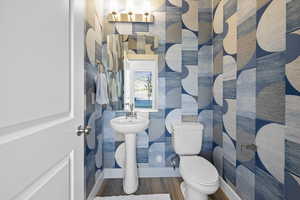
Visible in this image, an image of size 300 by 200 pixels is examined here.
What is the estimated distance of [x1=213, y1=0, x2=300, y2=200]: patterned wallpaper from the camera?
3.59 ft

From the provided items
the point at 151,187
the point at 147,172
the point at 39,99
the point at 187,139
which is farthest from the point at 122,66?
the point at 39,99

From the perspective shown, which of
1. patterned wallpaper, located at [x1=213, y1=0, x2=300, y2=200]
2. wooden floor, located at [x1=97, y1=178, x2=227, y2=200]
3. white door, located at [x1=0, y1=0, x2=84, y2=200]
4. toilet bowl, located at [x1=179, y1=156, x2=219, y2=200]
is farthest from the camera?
wooden floor, located at [x1=97, y1=178, x2=227, y2=200]

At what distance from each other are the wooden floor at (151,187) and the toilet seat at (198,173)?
16.9 inches

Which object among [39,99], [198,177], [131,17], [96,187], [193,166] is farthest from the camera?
[131,17]

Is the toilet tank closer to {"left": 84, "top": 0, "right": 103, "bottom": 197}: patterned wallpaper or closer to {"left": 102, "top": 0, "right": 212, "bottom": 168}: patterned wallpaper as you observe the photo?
{"left": 102, "top": 0, "right": 212, "bottom": 168}: patterned wallpaper

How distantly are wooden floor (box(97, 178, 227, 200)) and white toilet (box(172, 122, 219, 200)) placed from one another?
0.34ft

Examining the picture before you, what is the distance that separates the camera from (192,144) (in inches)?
80.9

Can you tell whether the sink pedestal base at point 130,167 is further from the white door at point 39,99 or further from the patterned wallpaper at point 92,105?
the white door at point 39,99

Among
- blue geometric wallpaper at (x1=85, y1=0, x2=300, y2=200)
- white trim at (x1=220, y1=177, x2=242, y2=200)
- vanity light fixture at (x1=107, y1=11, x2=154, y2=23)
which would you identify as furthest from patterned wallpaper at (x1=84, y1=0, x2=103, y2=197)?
white trim at (x1=220, y1=177, x2=242, y2=200)

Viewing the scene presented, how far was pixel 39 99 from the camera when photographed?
58cm

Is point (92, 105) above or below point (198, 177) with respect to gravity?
above

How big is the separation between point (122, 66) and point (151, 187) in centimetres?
155

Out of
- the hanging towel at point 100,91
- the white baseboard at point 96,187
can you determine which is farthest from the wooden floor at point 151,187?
the hanging towel at point 100,91

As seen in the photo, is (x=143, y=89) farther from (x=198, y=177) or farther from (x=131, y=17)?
(x=198, y=177)
